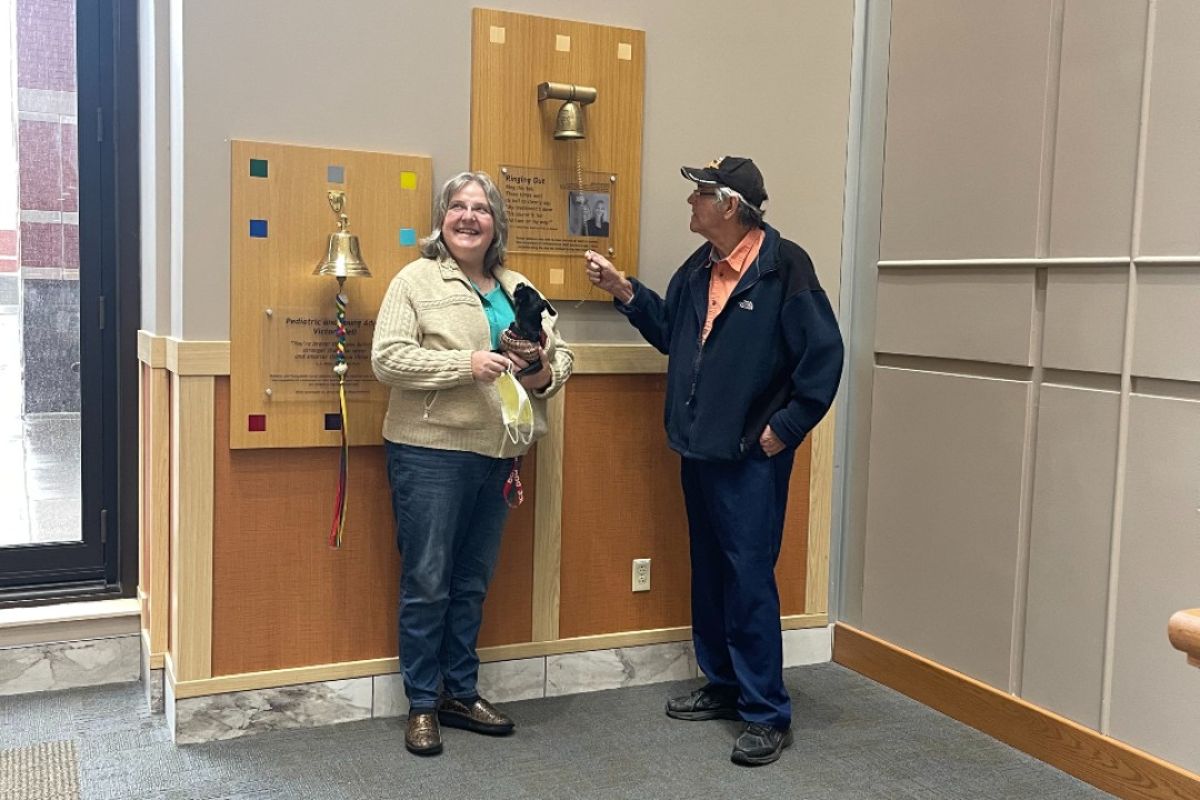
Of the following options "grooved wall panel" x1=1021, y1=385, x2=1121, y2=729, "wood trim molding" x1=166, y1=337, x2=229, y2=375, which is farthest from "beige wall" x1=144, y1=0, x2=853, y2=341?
"grooved wall panel" x1=1021, y1=385, x2=1121, y2=729

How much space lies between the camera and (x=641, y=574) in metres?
3.50

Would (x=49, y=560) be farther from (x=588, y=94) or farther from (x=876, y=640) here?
(x=876, y=640)

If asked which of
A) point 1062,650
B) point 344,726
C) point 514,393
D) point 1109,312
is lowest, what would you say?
point 344,726

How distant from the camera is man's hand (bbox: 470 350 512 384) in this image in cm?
277

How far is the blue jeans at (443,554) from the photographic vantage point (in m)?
2.91

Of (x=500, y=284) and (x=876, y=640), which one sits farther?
(x=876, y=640)

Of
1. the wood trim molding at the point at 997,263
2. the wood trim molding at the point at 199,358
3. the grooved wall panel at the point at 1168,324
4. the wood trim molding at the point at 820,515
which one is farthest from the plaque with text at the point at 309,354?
the grooved wall panel at the point at 1168,324

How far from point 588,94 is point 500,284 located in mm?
627

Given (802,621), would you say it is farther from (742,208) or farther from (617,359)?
(742,208)

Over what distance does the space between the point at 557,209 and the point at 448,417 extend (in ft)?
2.52

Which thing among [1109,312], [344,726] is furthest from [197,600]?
[1109,312]

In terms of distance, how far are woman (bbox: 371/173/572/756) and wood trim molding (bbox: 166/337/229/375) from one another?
1.38 feet

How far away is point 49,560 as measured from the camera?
11.5 ft

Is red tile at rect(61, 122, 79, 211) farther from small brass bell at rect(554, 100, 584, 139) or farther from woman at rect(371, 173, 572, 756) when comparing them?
small brass bell at rect(554, 100, 584, 139)
